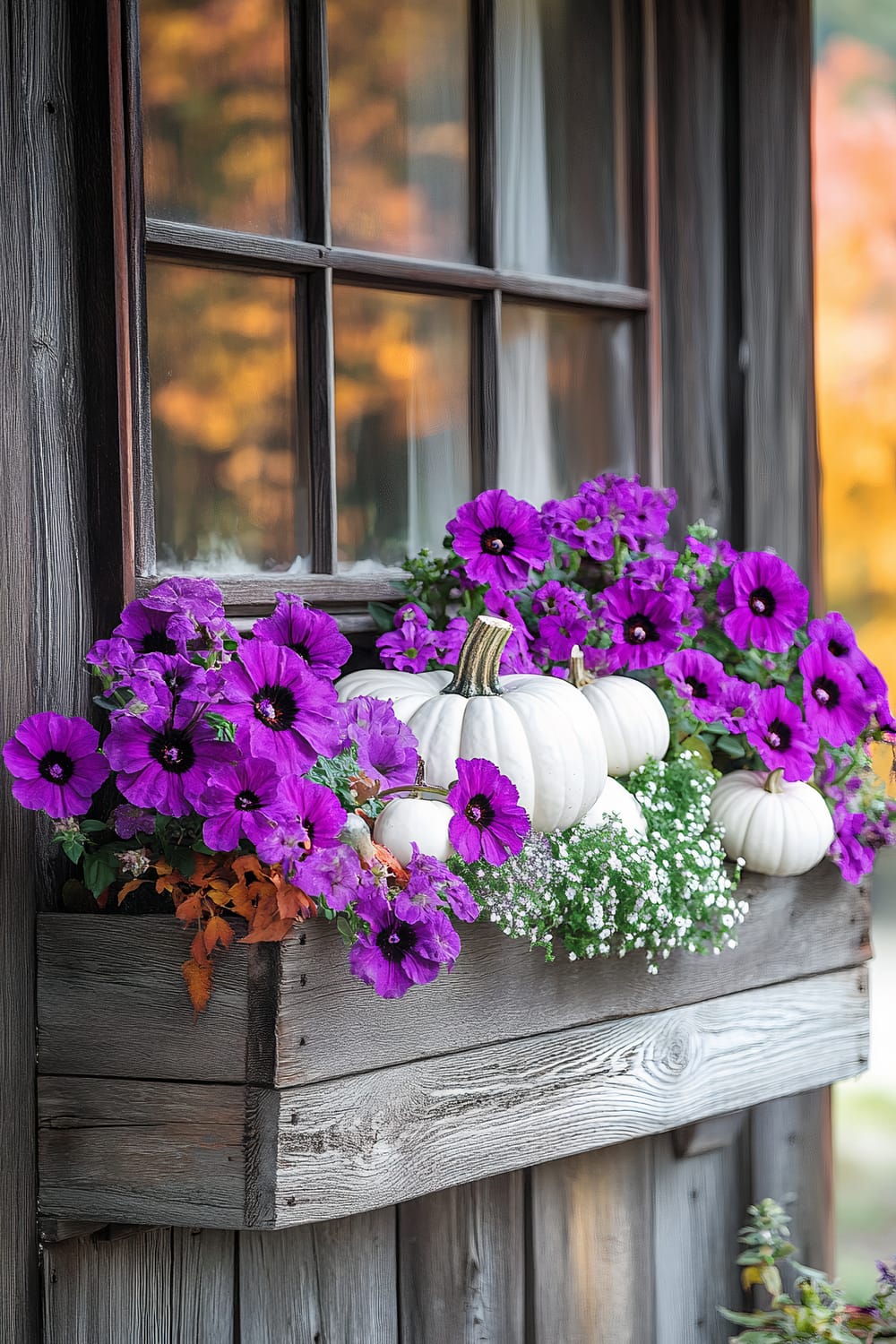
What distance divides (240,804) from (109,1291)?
63 centimetres

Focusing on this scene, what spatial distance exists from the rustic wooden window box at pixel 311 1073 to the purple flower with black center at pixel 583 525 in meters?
0.50

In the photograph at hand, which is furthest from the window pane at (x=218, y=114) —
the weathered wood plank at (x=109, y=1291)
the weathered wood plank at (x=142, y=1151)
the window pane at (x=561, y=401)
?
the weathered wood plank at (x=109, y=1291)

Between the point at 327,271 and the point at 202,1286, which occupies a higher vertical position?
the point at 327,271

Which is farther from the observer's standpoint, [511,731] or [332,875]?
[511,731]

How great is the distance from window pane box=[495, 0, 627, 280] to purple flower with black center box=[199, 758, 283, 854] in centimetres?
91

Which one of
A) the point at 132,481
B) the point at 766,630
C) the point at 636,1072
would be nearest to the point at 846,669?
the point at 766,630

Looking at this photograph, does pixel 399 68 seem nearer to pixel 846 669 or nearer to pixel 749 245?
pixel 749 245

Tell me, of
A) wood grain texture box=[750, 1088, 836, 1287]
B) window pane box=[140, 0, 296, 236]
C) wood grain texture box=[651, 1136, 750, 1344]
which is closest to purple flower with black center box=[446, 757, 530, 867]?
window pane box=[140, 0, 296, 236]

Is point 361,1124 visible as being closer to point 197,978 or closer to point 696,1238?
point 197,978

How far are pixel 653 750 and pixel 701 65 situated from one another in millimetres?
1099

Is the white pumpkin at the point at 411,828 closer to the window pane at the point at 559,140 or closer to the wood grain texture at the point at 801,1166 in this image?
the window pane at the point at 559,140

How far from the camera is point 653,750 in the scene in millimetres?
1529

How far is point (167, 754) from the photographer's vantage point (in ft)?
3.95

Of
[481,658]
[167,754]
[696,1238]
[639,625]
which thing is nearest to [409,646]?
[481,658]
